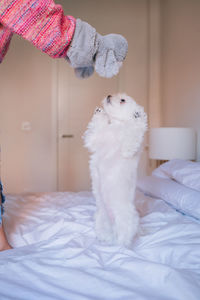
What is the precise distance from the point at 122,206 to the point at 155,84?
2671 mm

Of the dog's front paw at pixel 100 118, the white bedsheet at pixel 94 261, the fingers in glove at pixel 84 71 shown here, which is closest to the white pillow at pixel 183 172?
the white bedsheet at pixel 94 261

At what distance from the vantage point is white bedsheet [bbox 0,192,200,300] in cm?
67

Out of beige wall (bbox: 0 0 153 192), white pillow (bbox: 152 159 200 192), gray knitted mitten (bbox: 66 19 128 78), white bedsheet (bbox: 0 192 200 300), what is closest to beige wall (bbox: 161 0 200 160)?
beige wall (bbox: 0 0 153 192)

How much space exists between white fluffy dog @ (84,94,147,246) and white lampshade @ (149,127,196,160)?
1.32 metres

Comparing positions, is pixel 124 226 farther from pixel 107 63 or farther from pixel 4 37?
pixel 4 37

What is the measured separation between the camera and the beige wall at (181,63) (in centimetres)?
231

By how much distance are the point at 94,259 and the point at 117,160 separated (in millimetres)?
352

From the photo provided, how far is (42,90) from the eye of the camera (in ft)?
11.3

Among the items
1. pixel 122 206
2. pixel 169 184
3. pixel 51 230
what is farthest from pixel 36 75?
pixel 122 206

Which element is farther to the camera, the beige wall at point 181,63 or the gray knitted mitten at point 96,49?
the beige wall at point 181,63

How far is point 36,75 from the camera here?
3436 millimetres

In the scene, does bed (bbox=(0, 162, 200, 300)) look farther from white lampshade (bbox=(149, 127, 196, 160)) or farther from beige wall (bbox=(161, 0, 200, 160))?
beige wall (bbox=(161, 0, 200, 160))

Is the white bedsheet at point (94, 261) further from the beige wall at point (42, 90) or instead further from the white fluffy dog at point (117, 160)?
the beige wall at point (42, 90)

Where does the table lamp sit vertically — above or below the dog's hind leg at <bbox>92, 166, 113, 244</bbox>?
above
